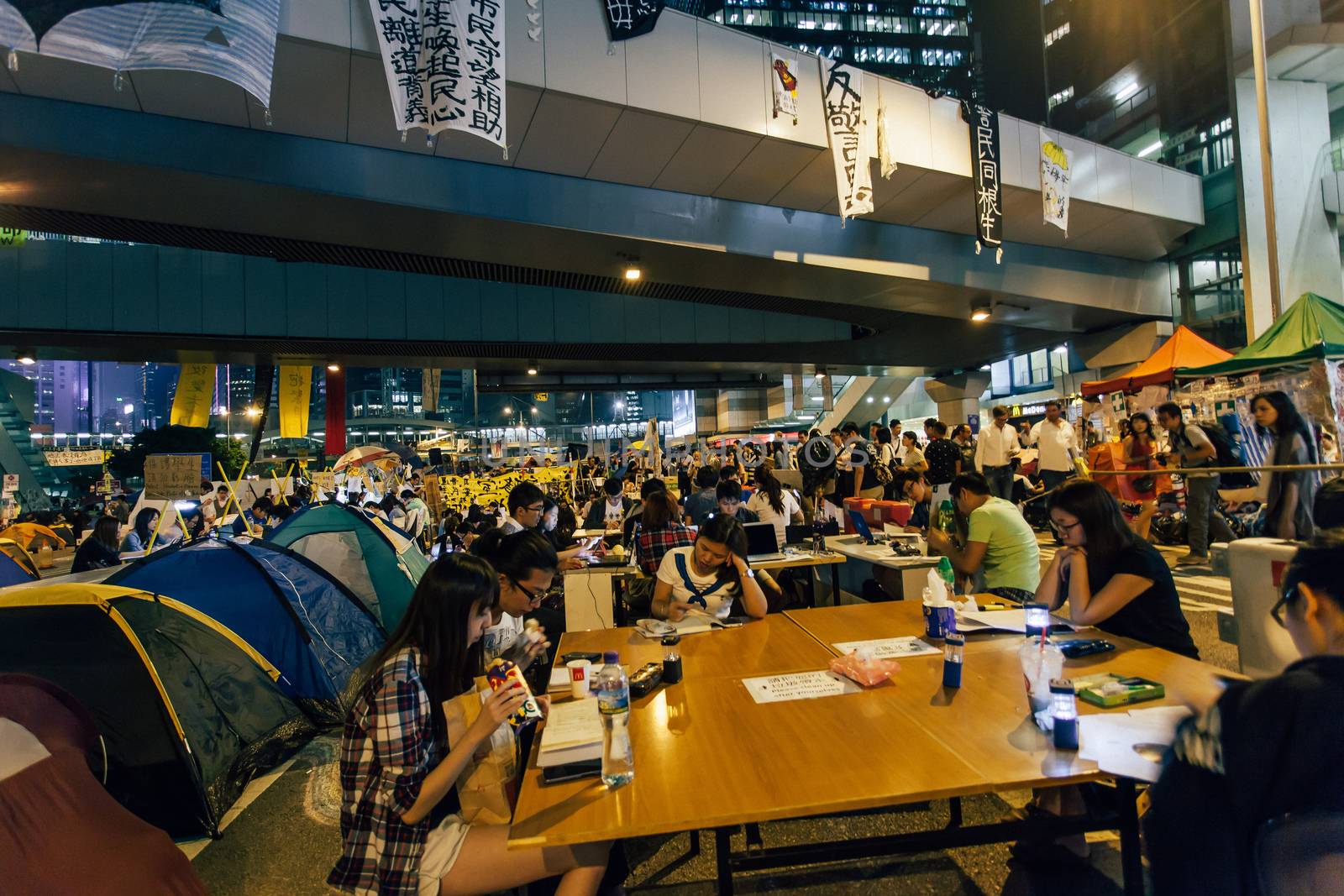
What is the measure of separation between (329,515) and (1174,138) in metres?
18.5

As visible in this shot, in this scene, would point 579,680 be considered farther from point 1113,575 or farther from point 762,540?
point 762,540

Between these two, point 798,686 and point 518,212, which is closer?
point 798,686

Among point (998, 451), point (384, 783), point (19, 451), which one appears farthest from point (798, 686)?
point (19, 451)

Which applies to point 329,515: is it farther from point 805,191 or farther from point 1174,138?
point 1174,138

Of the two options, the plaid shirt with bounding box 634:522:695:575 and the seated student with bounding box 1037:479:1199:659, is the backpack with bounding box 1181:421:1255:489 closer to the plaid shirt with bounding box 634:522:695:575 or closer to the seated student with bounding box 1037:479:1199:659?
Answer: the seated student with bounding box 1037:479:1199:659

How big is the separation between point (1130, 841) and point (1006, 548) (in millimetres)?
2393

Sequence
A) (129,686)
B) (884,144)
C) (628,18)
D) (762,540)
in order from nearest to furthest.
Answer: (129,686) → (762,540) → (628,18) → (884,144)

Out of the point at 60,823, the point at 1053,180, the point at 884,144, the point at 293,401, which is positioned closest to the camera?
the point at 60,823

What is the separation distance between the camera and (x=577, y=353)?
14398 mm

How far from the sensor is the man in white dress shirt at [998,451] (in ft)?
30.2

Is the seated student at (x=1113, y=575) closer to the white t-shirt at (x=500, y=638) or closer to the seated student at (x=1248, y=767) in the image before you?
the seated student at (x=1248, y=767)

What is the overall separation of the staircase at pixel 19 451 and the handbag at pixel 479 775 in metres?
27.0

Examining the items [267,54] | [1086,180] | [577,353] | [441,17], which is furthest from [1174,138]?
[267,54]

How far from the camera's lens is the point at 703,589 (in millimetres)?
3693
